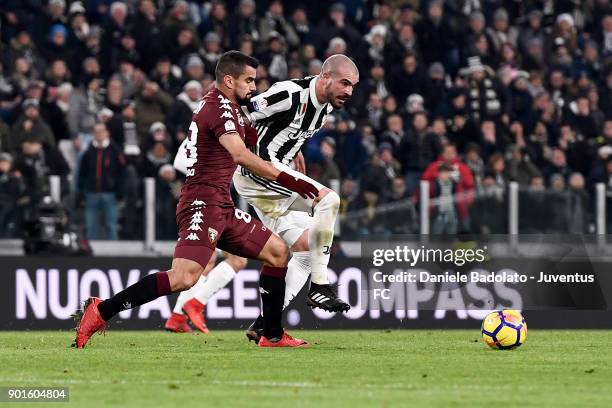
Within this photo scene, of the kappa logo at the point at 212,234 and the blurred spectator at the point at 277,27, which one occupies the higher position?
the blurred spectator at the point at 277,27

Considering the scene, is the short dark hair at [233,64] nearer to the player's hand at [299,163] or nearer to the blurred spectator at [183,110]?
the player's hand at [299,163]

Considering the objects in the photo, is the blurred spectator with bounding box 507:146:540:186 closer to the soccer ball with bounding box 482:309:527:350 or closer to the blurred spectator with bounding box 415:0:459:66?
the blurred spectator with bounding box 415:0:459:66

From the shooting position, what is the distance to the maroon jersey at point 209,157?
37.1 ft

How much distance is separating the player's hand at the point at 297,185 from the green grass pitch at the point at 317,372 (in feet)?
4.20

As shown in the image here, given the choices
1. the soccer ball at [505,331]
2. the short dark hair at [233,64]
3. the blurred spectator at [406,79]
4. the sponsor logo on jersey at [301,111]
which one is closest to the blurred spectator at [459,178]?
the blurred spectator at [406,79]

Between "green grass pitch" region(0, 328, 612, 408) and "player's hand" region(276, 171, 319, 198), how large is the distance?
1.28 metres

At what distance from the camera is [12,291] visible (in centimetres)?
1602

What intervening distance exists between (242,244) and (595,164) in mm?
11400

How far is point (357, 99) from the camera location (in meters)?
22.3

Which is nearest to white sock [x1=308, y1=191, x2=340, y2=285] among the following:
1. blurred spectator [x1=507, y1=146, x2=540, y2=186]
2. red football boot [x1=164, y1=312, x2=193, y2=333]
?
red football boot [x1=164, y1=312, x2=193, y2=333]

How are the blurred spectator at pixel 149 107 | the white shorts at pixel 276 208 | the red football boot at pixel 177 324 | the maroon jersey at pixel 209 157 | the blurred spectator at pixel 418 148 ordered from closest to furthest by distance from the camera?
the maroon jersey at pixel 209 157, the white shorts at pixel 276 208, the red football boot at pixel 177 324, the blurred spectator at pixel 149 107, the blurred spectator at pixel 418 148

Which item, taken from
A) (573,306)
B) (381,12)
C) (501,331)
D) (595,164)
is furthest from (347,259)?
(381,12)

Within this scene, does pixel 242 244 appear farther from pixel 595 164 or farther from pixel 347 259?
pixel 595 164

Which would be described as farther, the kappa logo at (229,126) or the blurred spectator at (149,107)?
the blurred spectator at (149,107)
